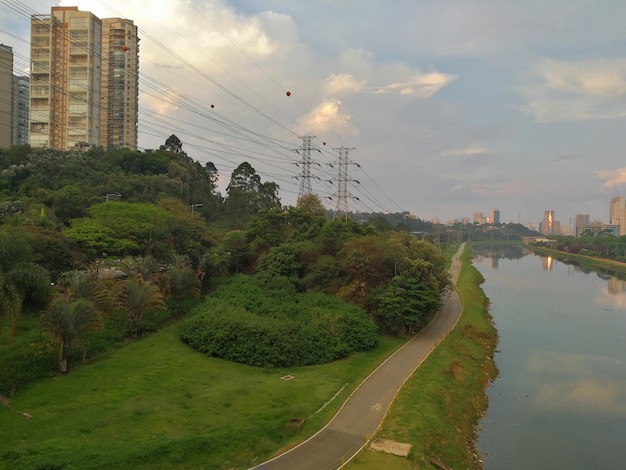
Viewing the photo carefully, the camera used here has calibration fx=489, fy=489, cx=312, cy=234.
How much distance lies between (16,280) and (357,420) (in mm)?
12711

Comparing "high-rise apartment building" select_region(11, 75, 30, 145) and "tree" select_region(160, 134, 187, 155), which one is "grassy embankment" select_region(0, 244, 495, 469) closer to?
"tree" select_region(160, 134, 187, 155)

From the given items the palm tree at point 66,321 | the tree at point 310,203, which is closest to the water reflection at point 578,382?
the palm tree at point 66,321

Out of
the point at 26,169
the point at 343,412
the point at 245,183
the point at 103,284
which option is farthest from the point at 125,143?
the point at 343,412

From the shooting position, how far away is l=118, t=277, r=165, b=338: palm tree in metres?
24.5

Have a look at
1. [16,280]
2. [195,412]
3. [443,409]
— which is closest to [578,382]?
[443,409]

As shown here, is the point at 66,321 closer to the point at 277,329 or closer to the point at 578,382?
the point at 277,329

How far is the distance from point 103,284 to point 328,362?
1217 centimetres

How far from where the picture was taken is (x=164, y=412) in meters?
17.0

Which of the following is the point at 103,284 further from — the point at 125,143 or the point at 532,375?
the point at 125,143

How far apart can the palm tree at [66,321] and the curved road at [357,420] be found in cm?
970

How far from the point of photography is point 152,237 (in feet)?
113

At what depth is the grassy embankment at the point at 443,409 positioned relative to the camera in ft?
53.2

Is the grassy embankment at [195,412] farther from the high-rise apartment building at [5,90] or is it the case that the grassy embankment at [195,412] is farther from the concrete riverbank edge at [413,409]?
the high-rise apartment building at [5,90]

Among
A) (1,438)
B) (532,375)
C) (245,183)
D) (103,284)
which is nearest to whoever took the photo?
(1,438)
